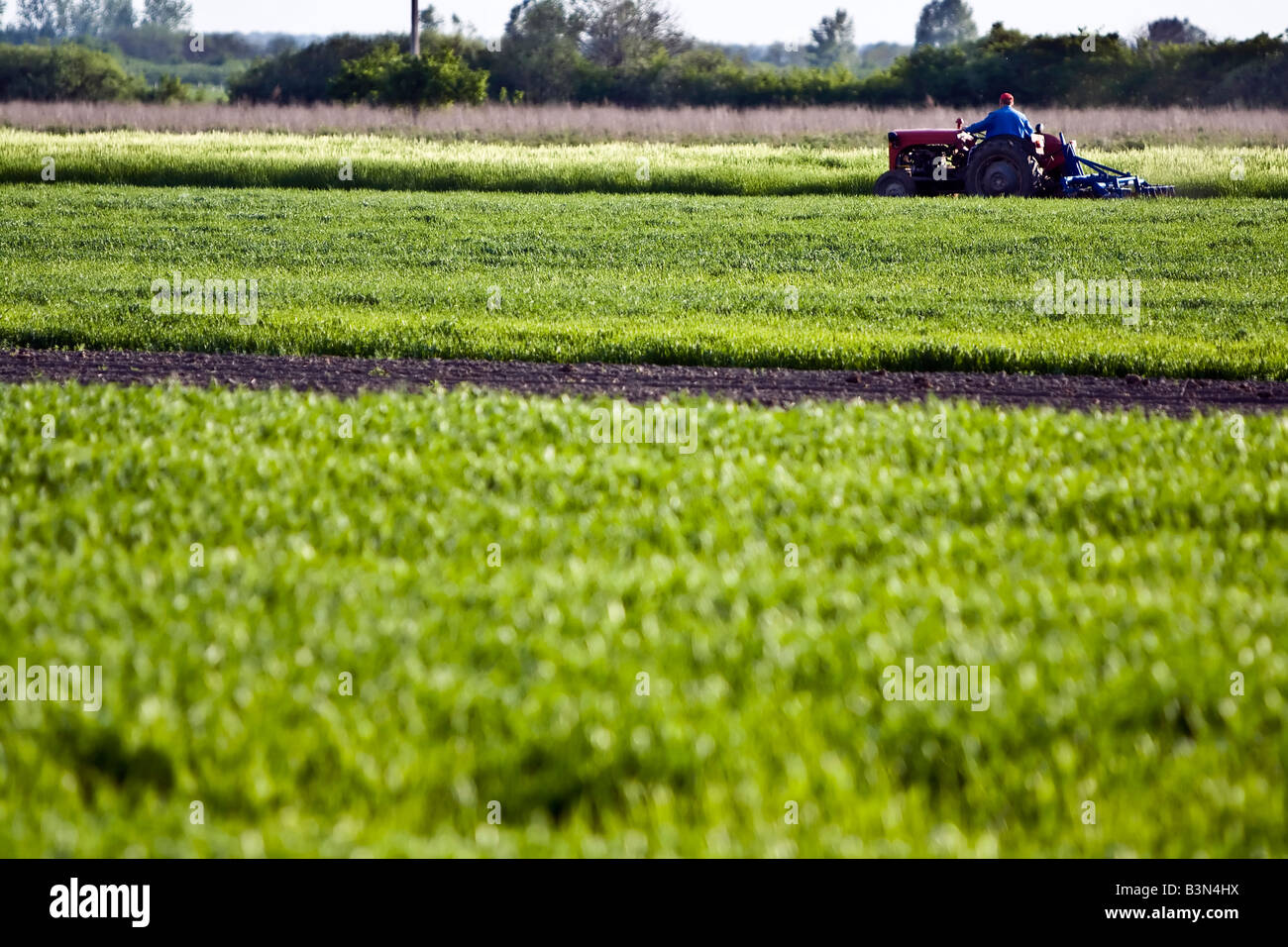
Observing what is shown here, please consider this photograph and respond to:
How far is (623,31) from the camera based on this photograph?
247 ft

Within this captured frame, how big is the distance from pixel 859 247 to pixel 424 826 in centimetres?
1788

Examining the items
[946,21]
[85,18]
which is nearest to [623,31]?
[946,21]

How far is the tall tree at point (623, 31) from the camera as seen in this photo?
74156 millimetres

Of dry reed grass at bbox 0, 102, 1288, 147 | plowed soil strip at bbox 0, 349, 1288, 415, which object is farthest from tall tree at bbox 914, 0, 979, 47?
plowed soil strip at bbox 0, 349, 1288, 415

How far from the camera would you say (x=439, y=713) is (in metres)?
4.13

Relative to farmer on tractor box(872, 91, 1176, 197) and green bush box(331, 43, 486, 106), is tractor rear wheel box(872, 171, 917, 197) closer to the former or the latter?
farmer on tractor box(872, 91, 1176, 197)

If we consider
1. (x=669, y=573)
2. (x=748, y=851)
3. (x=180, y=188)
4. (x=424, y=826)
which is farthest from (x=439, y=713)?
(x=180, y=188)

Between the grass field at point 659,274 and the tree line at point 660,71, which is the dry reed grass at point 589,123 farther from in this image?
the grass field at point 659,274

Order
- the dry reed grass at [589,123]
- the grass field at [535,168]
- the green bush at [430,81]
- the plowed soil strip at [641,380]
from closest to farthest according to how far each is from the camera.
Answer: the plowed soil strip at [641,380] < the grass field at [535,168] < the dry reed grass at [589,123] < the green bush at [430,81]

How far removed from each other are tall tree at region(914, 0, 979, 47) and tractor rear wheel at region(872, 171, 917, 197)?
151573mm

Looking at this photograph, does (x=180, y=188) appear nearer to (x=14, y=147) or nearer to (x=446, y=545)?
(x=14, y=147)

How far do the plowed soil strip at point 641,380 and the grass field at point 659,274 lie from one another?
0.59m

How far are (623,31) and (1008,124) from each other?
55.8m

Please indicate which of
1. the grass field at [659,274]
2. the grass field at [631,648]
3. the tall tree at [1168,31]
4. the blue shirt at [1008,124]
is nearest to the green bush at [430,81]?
the grass field at [659,274]
